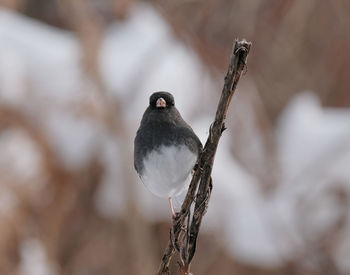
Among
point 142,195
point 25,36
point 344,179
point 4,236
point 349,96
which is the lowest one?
point 4,236

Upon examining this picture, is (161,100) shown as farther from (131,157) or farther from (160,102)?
(131,157)

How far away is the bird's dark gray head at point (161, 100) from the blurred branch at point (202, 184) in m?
0.12

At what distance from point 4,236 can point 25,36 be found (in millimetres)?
2010

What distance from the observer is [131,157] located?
5105 millimetres

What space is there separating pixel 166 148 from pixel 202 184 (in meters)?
0.12

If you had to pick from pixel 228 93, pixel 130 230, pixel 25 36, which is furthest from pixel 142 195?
pixel 228 93

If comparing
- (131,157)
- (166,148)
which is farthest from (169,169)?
(131,157)

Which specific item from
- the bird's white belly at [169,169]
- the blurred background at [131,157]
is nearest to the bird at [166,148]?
the bird's white belly at [169,169]

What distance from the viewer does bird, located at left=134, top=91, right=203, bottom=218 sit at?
0.91 meters

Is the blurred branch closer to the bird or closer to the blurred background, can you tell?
the bird

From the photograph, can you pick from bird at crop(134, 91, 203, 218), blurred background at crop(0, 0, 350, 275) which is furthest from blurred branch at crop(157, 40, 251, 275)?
blurred background at crop(0, 0, 350, 275)

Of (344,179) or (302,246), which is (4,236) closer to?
(302,246)

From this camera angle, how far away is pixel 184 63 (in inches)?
225

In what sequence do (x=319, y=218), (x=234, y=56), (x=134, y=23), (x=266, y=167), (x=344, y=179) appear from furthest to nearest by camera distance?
(x=134, y=23) → (x=266, y=167) → (x=344, y=179) → (x=319, y=218) → (x=234, y=56)
